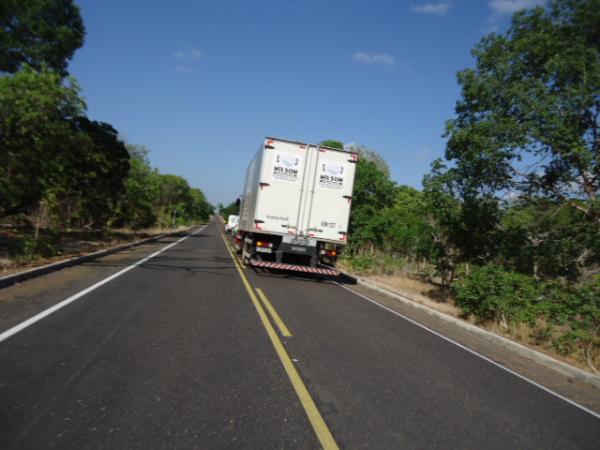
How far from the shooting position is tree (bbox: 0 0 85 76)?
887 inches

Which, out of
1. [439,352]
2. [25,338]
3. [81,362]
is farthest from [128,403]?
[439,352]

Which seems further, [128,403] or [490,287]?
[490,287]

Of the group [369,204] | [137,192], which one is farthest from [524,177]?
[137,192]

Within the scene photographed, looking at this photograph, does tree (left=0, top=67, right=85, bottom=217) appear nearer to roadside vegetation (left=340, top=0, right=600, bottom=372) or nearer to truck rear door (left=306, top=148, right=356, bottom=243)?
truck rear door (left=306, top=148, right=356, bottom=243)

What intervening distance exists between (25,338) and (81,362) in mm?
1265

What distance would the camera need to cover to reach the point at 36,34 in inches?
928

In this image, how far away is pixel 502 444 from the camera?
395 cm

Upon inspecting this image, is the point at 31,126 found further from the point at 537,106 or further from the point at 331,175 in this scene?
the point at 537,106

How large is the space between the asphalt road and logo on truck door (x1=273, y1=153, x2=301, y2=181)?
21.7ft

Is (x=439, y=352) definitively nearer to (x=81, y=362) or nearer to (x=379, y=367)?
(x=379, y=367)

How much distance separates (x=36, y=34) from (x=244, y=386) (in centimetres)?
2674

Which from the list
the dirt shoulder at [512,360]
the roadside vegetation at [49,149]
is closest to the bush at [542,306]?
the dirt shoulder at [512,360]

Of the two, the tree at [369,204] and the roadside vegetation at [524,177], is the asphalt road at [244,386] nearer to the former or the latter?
the roadside vegetation at [524,177]

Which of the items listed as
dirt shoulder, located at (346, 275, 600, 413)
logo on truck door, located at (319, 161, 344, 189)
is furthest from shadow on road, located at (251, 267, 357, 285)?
dirt shoulder, located at (346, 275, 600, 413)
